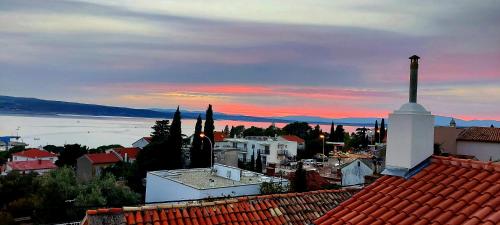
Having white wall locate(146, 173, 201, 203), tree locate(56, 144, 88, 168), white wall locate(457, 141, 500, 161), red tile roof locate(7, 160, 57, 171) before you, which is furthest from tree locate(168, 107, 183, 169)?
white wall locate(457, 141, 500, 161)

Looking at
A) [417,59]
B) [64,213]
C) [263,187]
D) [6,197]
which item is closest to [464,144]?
[263,187]

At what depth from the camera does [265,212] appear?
865 centimetres

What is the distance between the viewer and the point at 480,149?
40000 millimetres

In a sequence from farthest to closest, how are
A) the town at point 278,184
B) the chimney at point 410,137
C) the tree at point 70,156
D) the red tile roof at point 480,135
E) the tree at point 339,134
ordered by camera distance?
the tree at point 339,134 → the tree at point 70,156 → the red tile roof at point 480,135 → the chimney at point 410,137 → the town at point 278,184

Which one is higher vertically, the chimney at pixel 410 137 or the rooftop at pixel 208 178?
the chimney at pixel 410 137

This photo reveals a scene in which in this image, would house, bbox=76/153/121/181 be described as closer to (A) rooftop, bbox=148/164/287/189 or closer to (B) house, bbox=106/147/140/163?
(B) house, bbox=106/147/140/163

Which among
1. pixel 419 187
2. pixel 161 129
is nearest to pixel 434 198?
pixel 419 187

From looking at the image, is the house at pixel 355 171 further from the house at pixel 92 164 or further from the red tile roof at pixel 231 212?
the house at pixel 92 164

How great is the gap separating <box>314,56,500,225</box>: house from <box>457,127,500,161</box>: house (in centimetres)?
3721

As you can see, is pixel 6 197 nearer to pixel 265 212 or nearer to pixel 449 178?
pixel 265 212

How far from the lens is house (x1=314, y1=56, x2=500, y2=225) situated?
14.1ft

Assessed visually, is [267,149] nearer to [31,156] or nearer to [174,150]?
[174,150]

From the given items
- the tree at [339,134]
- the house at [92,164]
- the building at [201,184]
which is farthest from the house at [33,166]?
the tree at [339,134]

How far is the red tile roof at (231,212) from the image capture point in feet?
22.1
